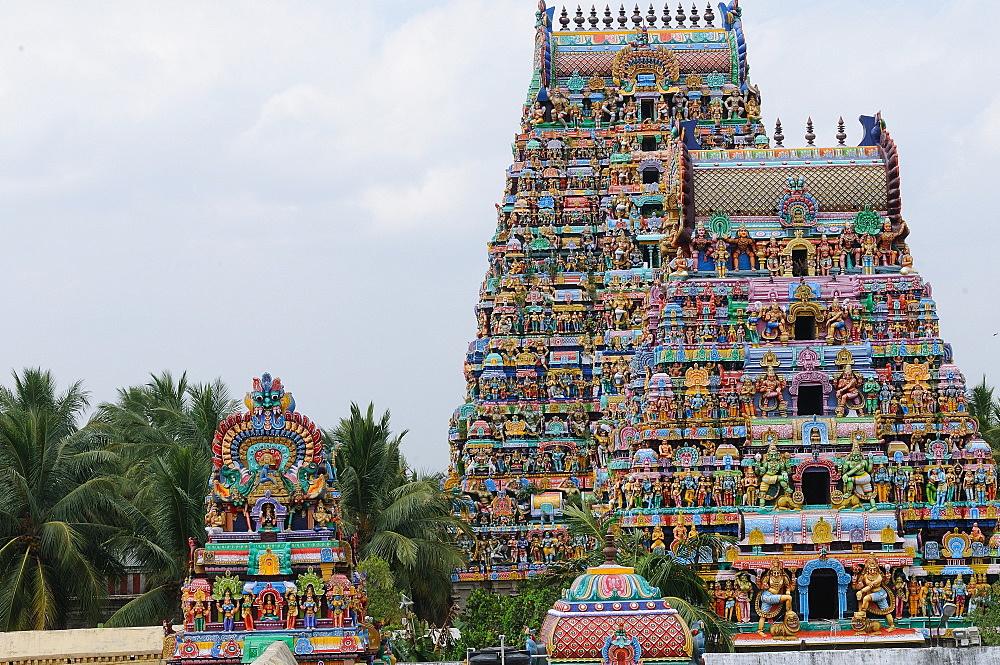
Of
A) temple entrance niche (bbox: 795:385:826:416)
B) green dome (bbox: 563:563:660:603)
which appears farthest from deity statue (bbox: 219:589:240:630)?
temple entrance niche (bbox: 795:385:826:416)

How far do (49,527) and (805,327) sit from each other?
1903 cm

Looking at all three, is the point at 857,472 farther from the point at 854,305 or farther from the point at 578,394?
the point at 578,394

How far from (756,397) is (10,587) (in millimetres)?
18238

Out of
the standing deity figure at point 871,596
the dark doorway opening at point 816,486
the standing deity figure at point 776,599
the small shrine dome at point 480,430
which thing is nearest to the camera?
the standing deity figure at point 776,599

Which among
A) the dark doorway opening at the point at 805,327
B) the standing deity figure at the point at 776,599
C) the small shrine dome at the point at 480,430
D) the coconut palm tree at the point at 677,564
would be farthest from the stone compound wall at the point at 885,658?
the small shrine dome at the point at 480,430

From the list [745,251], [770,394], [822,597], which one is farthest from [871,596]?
[745,251]

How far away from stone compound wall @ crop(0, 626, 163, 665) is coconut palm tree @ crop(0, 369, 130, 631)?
278 inches

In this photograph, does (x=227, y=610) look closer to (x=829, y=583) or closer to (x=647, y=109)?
(x=829, y=583)

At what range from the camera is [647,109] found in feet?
183

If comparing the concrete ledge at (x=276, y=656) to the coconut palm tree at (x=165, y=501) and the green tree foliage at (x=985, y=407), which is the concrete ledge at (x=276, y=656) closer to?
the coconut palm tree at (x=165, y=501)

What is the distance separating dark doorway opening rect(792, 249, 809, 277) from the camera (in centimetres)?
3994

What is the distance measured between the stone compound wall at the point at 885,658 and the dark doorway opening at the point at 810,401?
14.0 meters

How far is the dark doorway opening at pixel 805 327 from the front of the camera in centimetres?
3941

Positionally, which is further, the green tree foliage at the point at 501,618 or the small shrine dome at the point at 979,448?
the small shrine dome at the point at 979,448
